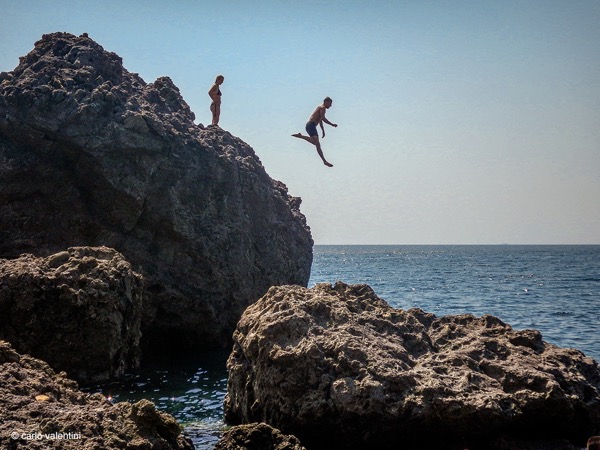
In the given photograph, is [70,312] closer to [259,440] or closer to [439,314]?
[259,440]

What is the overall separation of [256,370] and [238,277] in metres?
10.2

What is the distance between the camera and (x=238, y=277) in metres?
20.5

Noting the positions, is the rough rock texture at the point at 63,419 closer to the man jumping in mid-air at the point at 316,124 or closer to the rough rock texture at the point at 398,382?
the rough rock texture at the point at 398,382

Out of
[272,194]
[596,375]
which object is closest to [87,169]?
[272,194]

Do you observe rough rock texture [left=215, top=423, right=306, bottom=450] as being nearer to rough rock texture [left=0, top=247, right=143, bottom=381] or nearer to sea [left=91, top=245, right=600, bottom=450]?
sea [left=91, top=245, right=600, bottom=450]

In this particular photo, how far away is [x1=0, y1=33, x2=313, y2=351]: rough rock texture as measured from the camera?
1898cm

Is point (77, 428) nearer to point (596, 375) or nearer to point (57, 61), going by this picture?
point (596, 375)

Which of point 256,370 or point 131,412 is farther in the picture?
point 256,370

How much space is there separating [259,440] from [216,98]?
18.5 m

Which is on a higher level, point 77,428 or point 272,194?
point 272,194

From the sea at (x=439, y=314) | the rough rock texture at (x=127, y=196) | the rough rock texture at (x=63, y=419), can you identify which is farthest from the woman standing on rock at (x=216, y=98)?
the rough rock texture at (x=63, y=419)

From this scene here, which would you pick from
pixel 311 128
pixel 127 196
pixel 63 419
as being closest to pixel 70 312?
pixel 127 196

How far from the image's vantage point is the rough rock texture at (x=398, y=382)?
Answer: 29.8 ft

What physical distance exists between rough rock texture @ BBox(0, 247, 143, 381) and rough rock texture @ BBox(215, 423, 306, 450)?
22.0 feet
